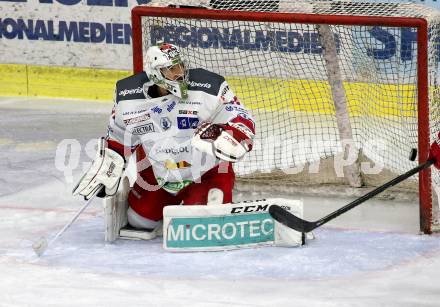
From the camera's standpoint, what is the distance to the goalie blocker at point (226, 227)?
5.18 m

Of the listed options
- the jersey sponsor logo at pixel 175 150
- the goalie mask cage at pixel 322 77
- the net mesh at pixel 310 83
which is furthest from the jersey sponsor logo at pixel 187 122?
the net mesh at pixel 310 83

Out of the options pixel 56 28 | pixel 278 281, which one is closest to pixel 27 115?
pixel 56 28

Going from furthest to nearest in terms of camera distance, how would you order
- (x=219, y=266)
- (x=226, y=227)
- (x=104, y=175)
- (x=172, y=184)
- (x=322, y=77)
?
(x=322, y=77) < (x=172, y=184) < (x=104, y=175) < (x=226, y=227) < (x=219, y=266)

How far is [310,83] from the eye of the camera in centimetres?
693

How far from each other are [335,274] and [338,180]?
150cm

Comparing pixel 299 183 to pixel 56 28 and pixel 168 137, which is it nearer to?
pixel 168 137

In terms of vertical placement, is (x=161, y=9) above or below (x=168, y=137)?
above

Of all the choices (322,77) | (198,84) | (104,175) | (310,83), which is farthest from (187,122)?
(310,83)

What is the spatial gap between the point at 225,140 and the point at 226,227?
1.34 feet

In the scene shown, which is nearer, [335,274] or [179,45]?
[335,274]

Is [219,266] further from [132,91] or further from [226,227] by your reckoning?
[132,91]

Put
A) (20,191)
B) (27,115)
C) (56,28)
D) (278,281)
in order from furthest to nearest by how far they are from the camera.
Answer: (56,28) < (27,115) < (20,191) < (278,281)

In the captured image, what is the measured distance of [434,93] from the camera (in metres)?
5.62

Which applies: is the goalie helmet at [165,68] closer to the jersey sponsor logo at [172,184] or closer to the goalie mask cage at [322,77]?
the jersey sponsor logo at [172,184]
